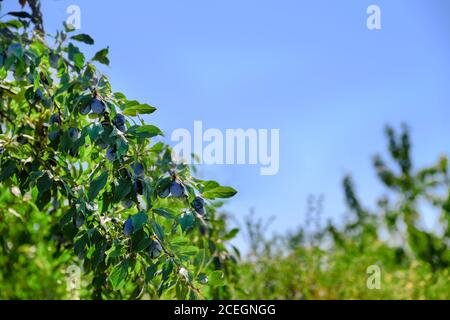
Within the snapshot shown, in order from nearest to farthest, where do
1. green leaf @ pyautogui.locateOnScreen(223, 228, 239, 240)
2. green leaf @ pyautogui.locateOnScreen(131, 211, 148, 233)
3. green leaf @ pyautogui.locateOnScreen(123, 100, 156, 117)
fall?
green leaf @ pyautogui.locateOnScreen(131, 211, 148, 233) < green leaf @ pyautogui.locateOnScreen(123, 100, 156, 117) < green leaf @ pyautogui.locateOnScreen(223, 228, 239, 240)

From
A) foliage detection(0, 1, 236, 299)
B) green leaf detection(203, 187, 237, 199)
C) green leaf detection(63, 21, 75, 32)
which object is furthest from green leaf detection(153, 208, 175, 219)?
green leaf detection(63, 21, 75, 32)

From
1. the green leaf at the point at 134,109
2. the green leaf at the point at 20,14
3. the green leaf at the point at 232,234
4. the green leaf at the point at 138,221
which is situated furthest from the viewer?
the green leaf at the point at 232,234

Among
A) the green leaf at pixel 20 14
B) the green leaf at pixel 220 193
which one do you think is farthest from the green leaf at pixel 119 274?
the green leaf at pixel 20 14

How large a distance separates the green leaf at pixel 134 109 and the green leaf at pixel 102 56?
150mm

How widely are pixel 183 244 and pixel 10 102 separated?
114 centimetres

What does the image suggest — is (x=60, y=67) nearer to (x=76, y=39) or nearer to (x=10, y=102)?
(x=76, y=39)

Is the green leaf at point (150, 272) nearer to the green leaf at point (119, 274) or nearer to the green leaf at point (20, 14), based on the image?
the green leaf at point (119, 274)

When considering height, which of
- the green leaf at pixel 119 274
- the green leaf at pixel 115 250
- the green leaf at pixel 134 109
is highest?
the green leaf at pixel 134 109

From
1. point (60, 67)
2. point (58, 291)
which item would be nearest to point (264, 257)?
point (58, 291)

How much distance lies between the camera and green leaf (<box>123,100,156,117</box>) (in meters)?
1.94

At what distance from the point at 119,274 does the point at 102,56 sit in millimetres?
681

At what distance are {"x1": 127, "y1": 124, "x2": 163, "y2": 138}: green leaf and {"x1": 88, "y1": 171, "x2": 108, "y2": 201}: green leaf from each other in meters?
0.15

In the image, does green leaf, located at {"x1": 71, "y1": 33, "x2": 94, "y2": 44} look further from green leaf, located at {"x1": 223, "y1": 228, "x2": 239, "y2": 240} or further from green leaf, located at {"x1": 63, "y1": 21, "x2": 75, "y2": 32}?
green leaf, located at {"x1": 223, "y1": 228, "x2": 239, "y2": 240}

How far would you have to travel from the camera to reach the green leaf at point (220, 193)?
191cm
